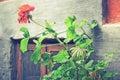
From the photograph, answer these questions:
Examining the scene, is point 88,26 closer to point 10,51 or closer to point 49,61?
point 49,61

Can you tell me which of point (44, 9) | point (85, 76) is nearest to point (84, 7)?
point (44, 9)

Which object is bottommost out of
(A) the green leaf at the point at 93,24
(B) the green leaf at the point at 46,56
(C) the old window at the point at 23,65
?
(C) the old window at the point at 23,65

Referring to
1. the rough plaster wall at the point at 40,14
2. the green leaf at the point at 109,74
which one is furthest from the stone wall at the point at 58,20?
the green leaf at the point at 109,74

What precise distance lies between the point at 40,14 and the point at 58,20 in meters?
0.34

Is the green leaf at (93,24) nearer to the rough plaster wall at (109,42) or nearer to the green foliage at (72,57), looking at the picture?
the rough plaster wall at (109,42)

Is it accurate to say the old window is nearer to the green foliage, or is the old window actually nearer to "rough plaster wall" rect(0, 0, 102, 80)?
"rough plaster wall" rect(0, 0, 102, 80)

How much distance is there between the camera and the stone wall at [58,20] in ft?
11.8

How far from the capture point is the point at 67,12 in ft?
13.0

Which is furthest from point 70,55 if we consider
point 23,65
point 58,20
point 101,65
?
point 23,65

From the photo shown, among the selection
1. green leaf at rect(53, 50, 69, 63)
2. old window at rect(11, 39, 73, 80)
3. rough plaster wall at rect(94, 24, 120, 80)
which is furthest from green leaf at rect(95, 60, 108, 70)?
old window at rect(11, 39, 73, 80)

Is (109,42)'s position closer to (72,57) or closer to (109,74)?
(109,74)

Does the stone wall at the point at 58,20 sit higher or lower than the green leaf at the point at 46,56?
higher

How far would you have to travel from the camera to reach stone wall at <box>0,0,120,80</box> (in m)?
3.60

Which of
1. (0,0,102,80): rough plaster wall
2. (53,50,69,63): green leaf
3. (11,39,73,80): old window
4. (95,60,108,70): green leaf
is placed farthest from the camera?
(11,39,73,80): old window
